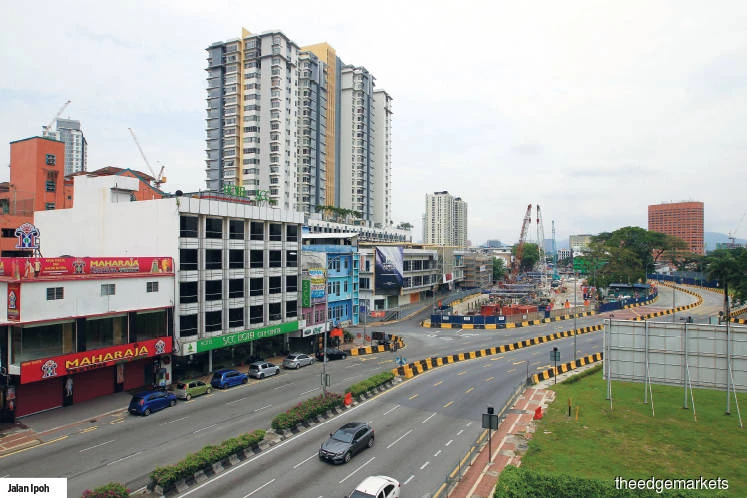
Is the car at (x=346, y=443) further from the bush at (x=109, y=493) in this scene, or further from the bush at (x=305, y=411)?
the bush at (x=109, y=493)

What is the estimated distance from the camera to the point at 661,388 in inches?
1532

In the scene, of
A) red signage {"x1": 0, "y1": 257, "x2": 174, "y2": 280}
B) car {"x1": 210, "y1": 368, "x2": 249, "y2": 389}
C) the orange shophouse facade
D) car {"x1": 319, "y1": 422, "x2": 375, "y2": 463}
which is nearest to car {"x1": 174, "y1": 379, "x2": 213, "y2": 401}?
car {"x1": 210, "y1": 368, "x2": 249, "y2": 389}

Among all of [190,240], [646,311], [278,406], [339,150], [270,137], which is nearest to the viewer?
[278,406]

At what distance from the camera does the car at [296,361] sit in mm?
47422

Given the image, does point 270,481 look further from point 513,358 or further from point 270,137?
point 270,137

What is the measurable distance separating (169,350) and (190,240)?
9.75 m

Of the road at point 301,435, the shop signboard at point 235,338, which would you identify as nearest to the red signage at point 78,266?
the shop signboard at point 235,338

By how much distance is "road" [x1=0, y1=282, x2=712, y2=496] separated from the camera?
76.2ft

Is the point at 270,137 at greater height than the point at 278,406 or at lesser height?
greater

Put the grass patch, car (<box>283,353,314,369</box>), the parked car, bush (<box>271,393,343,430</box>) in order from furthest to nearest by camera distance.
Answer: the parked car, car (<box>283,353,314,369</box>), bush (<box>271,393,343,430</box>), the grass patch

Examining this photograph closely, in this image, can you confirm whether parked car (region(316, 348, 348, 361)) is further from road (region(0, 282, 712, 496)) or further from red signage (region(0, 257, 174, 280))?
red signage (region(0, 257, 174, 280))

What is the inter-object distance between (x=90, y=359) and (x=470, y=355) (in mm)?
38243

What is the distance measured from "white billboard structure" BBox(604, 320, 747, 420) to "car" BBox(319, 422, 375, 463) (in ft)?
58.4

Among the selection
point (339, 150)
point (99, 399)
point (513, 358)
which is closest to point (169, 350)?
point (99, 399)
